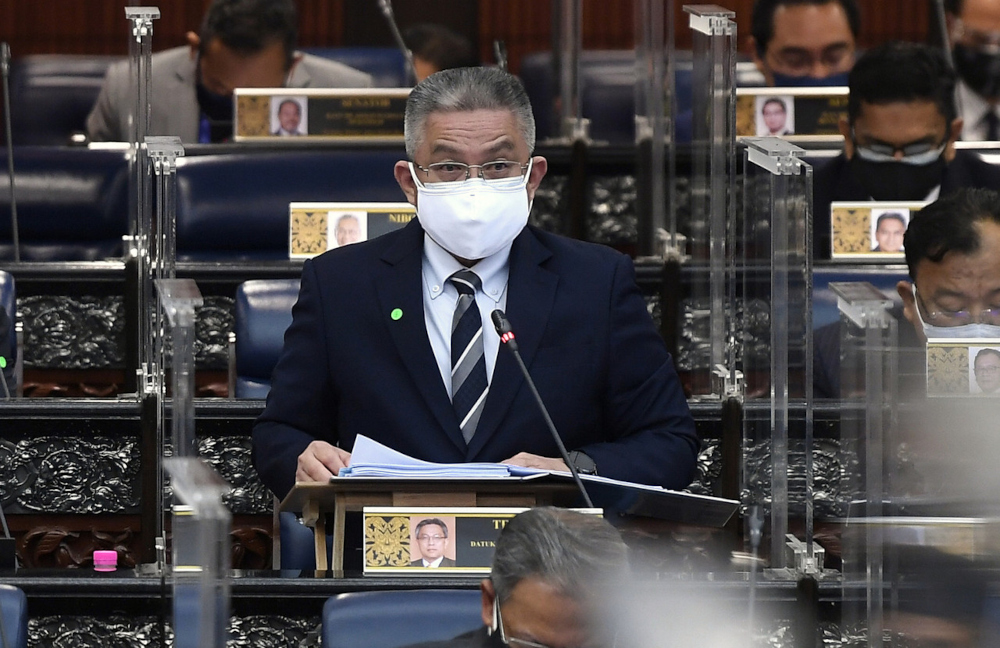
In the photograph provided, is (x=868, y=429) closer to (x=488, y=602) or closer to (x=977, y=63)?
(x=488, y=602)

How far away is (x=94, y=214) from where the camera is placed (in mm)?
5062

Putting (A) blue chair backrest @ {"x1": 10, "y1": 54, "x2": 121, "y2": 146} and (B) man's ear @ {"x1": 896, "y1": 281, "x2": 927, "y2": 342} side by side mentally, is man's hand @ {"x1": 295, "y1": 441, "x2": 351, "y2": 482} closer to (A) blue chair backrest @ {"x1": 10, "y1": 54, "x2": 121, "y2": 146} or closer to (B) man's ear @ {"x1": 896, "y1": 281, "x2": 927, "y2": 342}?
(B) man's ear @ {"x1": 896, "y1": 281, "x2": 927, "y2": 342}

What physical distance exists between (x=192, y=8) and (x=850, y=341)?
17.8ft

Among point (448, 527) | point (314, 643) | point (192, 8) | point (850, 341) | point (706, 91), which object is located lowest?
point (314, 643)

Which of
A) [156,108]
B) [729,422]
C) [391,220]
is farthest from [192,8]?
[729,422]

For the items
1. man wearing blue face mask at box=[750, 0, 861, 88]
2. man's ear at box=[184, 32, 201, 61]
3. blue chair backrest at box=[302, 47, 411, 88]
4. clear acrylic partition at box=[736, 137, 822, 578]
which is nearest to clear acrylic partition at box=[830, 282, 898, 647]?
clear acrylic partition at box=[736, 137, 822, 578]

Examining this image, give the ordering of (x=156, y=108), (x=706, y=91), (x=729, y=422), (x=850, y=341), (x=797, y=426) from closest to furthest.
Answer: (x=850, y=341) < (x=797, y=426) < (x=729, y=422) < (x=706, y=91) < (x=156, y=108)

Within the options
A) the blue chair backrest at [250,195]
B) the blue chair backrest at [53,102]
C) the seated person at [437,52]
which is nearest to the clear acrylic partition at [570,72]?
the seated person at [437,52]

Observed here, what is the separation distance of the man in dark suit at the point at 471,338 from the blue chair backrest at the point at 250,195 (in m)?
1.61

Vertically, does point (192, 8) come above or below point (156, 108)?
above

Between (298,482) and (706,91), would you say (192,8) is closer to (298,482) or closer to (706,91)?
(706,91)

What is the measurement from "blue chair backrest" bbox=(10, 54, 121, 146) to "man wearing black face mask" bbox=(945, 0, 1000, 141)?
268cm

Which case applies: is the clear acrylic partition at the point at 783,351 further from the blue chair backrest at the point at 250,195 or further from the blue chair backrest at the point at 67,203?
the blue chair backrest at the point at 67,203

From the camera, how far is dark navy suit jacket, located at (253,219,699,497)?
A: 2.96 meters
